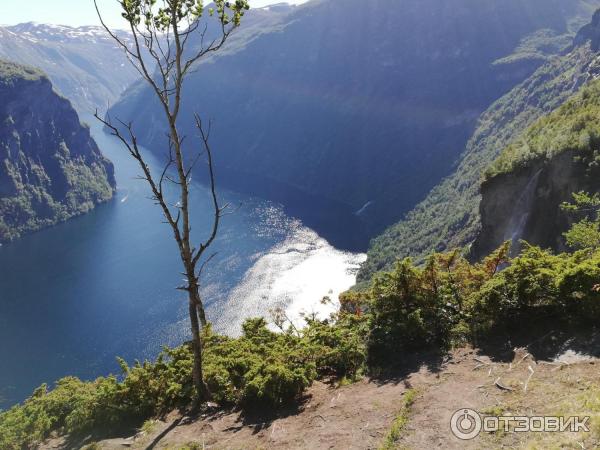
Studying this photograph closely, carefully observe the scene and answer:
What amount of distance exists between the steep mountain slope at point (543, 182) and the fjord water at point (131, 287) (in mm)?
63989

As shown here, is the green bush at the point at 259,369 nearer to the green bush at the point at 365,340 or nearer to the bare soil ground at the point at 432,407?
the green bush at the point at 365,340

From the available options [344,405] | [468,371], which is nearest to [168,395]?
[344,405]

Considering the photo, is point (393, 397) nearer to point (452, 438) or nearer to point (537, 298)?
point (452, 438)

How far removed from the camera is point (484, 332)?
48.7ft

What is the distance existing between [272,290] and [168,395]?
107 meters

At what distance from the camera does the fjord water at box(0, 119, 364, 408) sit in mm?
100500

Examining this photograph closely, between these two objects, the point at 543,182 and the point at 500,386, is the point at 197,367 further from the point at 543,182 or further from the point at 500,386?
the point at 543,182

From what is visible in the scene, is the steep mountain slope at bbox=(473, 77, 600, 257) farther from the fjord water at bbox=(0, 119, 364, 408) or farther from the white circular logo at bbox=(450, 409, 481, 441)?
the fjord water at bbox=(0, 119, 364, 408)

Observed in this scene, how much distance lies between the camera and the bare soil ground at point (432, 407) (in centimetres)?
1048

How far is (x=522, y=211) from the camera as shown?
45469 mm

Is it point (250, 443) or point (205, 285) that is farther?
point (205, 285)

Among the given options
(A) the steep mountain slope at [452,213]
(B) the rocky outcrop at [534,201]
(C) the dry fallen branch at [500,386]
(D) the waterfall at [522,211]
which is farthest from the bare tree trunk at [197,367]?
(A) the steep mountain slope at [452,213]

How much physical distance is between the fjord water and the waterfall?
66.7 meters

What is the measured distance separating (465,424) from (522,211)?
127 feet
